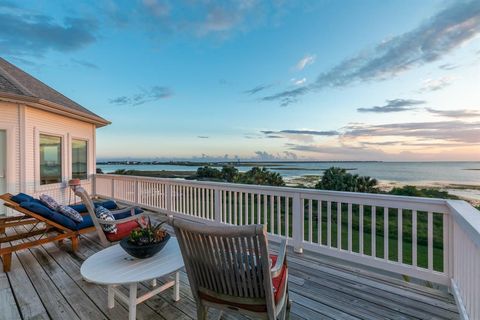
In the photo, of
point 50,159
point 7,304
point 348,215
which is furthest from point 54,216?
point 50,159

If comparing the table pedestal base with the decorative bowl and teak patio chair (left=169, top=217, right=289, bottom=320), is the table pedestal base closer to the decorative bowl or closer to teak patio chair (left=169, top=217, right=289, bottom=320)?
the decorative bowl

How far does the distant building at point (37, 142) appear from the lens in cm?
564

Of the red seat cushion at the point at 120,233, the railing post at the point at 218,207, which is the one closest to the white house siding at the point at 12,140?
the red seat cushion at the point at 120,233

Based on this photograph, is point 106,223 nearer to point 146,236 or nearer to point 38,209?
point 146,236

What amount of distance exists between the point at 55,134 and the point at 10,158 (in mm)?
1358

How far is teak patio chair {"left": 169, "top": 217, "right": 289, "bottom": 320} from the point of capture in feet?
4.28

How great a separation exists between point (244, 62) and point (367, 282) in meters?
7.17

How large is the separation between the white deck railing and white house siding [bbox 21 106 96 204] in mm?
1394

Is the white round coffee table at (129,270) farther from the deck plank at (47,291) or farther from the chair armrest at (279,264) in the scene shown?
the chair armrest at (279,264)

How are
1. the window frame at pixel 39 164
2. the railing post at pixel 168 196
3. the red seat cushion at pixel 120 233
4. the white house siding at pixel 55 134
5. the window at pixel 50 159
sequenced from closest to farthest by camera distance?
Result: the red seat cushion at pixel 120 233 < the railing post at pixel 168 196 < the white house siding at pixel 55 134 < the window frame at pixel 39 164 < the window at pixel 50 159

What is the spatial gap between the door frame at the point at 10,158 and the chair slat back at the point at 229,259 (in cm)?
674

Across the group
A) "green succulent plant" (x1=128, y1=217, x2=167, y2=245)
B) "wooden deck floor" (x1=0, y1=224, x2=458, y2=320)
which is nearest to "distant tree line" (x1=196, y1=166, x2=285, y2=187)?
"wooden deck floor" (x1=0, y1=224, x2=458, y2=320)

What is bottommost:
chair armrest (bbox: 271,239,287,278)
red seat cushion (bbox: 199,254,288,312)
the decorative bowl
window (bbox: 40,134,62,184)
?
red seat cushion (bbox: 199,254,288,312)

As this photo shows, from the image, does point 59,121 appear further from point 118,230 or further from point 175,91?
point 118,230
